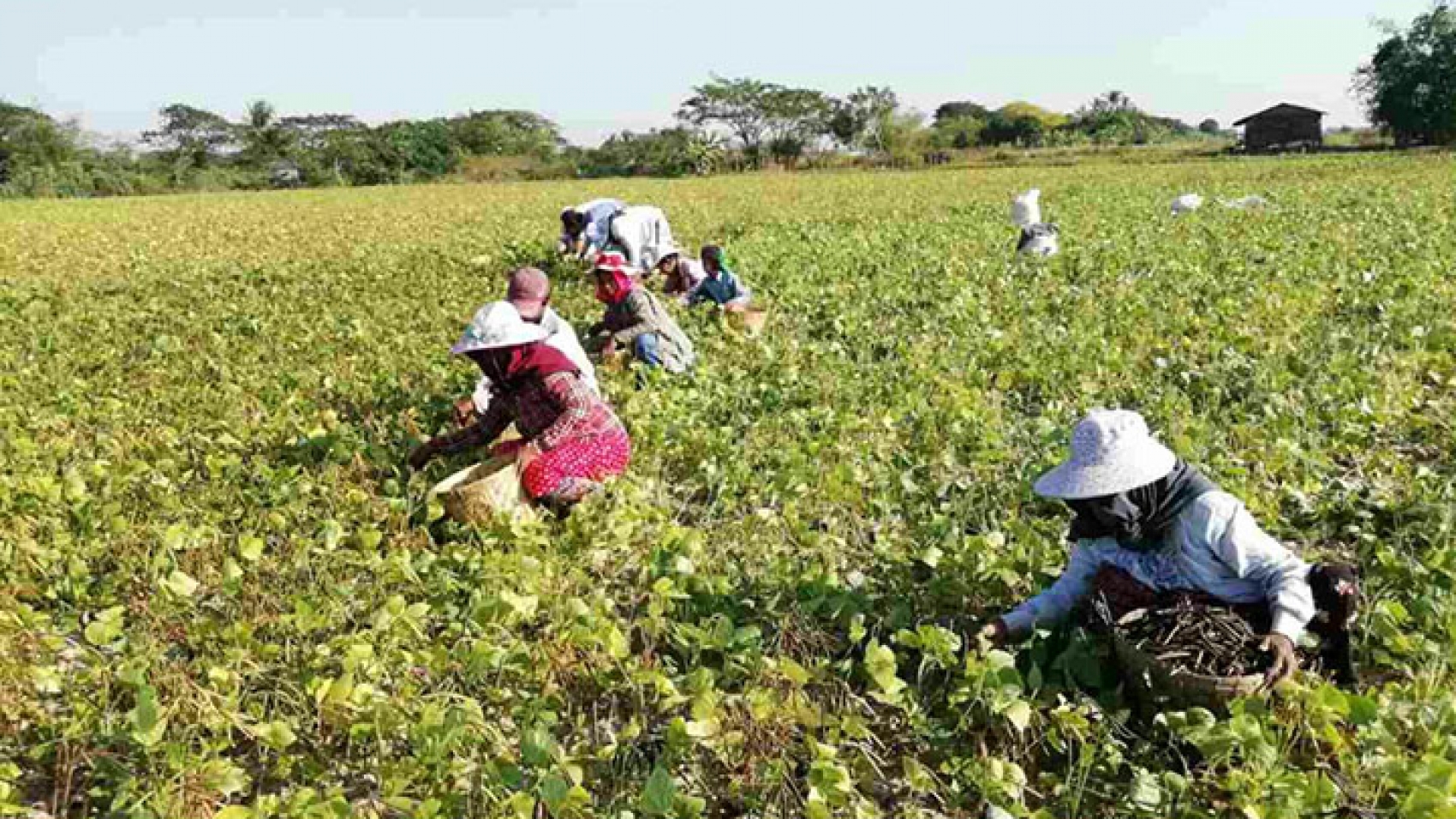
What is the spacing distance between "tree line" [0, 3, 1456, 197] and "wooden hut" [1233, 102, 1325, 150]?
9.94 ft

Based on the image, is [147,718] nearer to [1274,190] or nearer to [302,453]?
[302,453]

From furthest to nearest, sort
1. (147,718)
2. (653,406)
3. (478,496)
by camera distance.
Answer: (653,406) < (478,496) < (147,718)

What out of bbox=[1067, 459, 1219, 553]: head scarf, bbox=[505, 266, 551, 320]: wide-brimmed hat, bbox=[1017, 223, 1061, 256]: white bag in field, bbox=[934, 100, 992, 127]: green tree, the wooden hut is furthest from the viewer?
bbox=[934, 100, 992, 127]: green tree

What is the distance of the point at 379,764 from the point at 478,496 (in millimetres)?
1439

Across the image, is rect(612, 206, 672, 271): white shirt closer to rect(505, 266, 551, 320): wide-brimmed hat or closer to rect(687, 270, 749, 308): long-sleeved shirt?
rect(687, 270, 749, 308): long-sleeved shirt

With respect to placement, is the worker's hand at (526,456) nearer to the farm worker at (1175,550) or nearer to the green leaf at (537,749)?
the green leaf at (537,749)

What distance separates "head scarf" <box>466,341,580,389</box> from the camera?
4.16 metres

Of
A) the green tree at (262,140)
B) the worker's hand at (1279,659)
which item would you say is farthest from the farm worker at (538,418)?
the green tree at (262,140)

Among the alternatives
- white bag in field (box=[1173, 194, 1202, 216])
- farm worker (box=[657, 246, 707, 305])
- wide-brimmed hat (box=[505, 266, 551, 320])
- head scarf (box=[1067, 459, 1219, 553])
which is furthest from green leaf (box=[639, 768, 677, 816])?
white bag in field (box=[1173, 194, 1202, 216])

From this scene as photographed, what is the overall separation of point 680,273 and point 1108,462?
6.08 m

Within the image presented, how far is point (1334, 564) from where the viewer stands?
2.52 m

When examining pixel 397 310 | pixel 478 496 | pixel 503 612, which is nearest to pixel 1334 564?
pixel 503 612

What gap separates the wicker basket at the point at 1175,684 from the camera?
7.63ft

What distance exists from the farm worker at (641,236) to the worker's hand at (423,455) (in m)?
4.77
